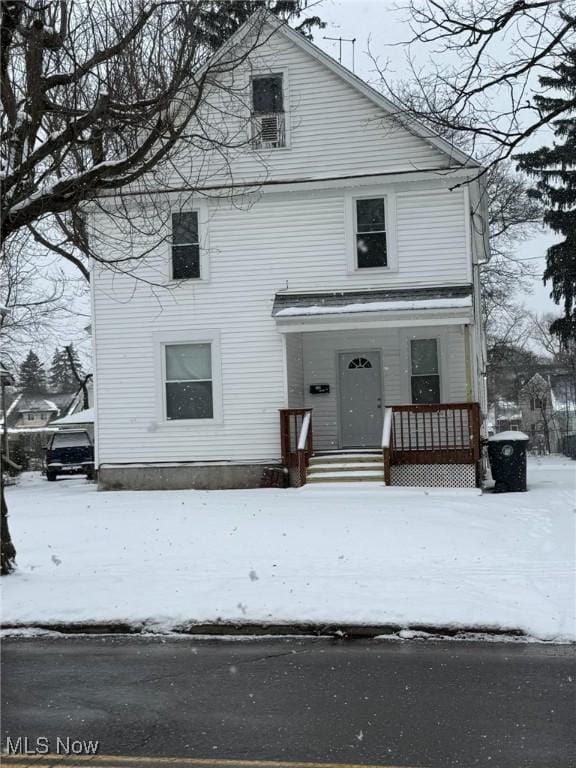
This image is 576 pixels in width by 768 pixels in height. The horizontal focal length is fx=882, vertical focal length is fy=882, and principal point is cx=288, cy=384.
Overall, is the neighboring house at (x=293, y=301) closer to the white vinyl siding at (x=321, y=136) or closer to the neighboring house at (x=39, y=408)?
the white vinyl siding at (x=321, y=136)

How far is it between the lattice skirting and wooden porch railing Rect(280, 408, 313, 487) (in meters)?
1.76

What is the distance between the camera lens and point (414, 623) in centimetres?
755

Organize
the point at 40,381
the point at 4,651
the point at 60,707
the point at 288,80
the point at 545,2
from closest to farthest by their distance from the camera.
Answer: the point at 60,707
the point at 4,651
the point at 545,2
the point at 288,80
the point at 40,381

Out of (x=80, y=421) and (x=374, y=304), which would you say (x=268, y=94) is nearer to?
(x=374, y=304)

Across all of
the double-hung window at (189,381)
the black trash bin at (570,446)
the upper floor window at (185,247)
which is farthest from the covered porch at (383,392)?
the black trash bin at (570,446)

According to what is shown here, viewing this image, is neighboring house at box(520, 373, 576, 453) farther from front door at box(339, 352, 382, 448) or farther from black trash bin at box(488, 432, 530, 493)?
black trash bin at box(488, 432, 530, 493)

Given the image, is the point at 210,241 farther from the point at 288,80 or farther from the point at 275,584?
the point at 275,584

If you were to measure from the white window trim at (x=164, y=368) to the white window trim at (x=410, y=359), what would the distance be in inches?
156

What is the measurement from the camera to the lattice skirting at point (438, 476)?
1716 cm

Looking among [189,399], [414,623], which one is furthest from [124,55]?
[189,399]

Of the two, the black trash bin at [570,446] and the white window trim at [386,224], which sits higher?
the white window trim at [386,224]

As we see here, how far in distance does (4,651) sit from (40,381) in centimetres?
10243

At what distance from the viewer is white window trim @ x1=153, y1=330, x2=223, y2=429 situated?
1872 centimetres

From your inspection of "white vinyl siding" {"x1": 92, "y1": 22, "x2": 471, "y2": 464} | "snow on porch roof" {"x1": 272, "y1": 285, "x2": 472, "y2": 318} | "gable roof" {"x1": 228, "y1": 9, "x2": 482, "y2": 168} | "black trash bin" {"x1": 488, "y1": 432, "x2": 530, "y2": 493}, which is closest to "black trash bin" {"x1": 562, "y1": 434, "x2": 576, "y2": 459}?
"white vinyl siding" {"x1": 92, "y1": 22, "x2": 471, "y2": 464}
